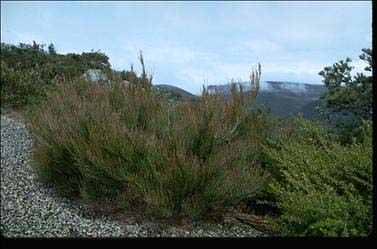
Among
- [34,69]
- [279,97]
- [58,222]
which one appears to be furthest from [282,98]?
[34,69]

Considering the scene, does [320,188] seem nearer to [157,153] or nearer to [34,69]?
[157,153]

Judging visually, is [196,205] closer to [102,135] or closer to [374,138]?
[102,135]

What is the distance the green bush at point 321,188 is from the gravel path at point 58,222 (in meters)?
0.57

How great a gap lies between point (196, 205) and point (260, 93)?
2404 mm

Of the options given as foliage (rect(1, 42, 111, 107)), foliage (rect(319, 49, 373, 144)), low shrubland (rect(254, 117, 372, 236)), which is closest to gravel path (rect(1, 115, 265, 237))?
low shrubland (rect(254, 117, 372, 236))

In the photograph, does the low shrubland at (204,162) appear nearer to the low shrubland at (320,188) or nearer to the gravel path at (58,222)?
the low shrubland at (320,188)

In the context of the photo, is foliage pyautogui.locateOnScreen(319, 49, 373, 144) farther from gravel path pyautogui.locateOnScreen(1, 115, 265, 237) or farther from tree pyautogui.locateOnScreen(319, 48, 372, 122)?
gravel path pyautogui.locateOnScreen(1, 115, 265, 237)

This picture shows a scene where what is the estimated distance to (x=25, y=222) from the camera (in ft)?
16.6

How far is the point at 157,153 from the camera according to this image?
5145mm

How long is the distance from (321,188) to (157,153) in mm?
1668

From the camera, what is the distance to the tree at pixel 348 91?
8820 mm

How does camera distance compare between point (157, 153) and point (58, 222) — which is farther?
point (157, 153)

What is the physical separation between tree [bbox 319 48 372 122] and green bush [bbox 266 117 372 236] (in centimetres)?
298
